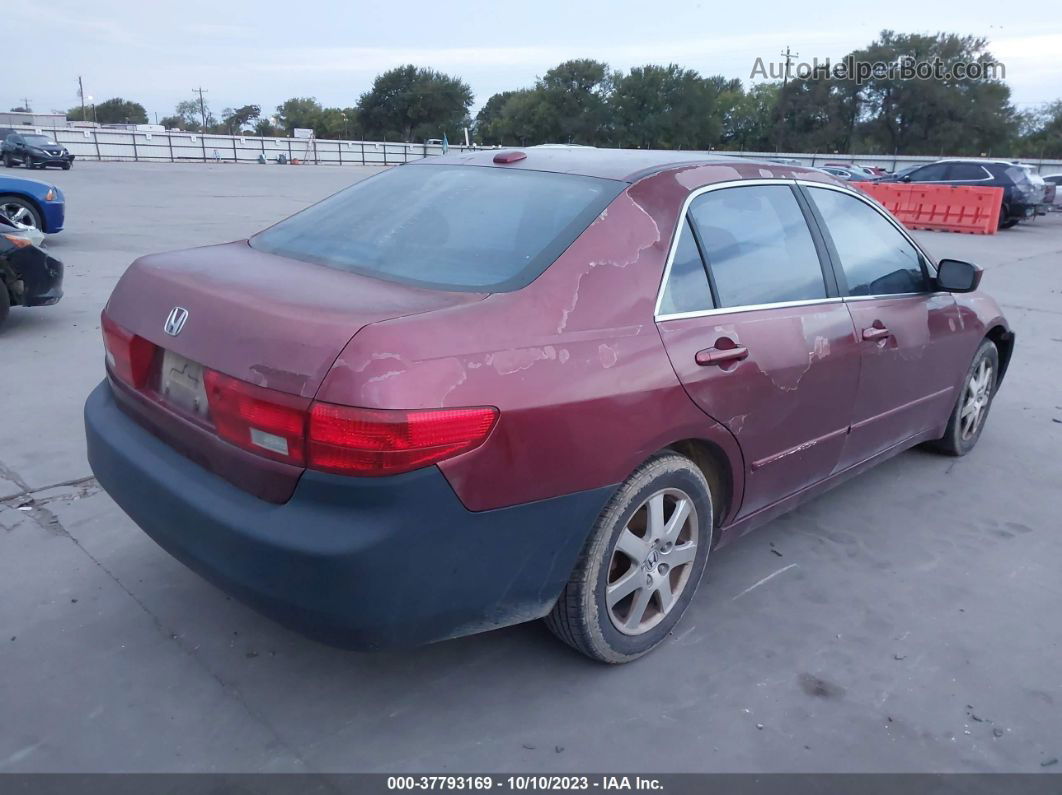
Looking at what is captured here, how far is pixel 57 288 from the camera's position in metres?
6.90

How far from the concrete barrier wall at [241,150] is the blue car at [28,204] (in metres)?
31.1

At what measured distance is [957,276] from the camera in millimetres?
4023

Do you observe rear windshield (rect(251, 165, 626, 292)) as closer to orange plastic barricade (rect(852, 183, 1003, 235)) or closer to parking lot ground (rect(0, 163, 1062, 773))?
parking lot ground (rect(0, 163, 1062, 773))

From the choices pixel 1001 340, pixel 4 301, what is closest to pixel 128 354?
pixel 1001 340

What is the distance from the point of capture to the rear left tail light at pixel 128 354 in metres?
2.72

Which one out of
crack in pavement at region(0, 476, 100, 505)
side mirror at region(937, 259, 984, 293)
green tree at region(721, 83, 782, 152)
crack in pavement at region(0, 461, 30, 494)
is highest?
green tree at region(721, 83, 782, 152)

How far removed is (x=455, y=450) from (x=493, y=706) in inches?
37.3

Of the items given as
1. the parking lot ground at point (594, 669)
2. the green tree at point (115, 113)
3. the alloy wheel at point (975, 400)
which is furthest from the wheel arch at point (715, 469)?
the green tree at point (115, 113)

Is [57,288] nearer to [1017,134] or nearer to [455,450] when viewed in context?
[455,450]

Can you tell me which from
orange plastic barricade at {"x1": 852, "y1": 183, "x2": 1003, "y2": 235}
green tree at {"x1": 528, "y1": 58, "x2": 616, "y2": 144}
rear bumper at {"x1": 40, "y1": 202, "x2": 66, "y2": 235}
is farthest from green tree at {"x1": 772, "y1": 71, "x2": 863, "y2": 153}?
rear bumper at {"x1": 40, "y1": 202, "x2": 66, "y2": 235}

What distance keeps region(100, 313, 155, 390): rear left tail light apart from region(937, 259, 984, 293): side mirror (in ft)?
11.2

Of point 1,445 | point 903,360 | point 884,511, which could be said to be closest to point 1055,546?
point 884,511

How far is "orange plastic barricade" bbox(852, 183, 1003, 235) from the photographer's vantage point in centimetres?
1920

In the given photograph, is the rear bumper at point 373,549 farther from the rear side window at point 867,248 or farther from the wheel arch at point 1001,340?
the wheel arch at point 1001,340
